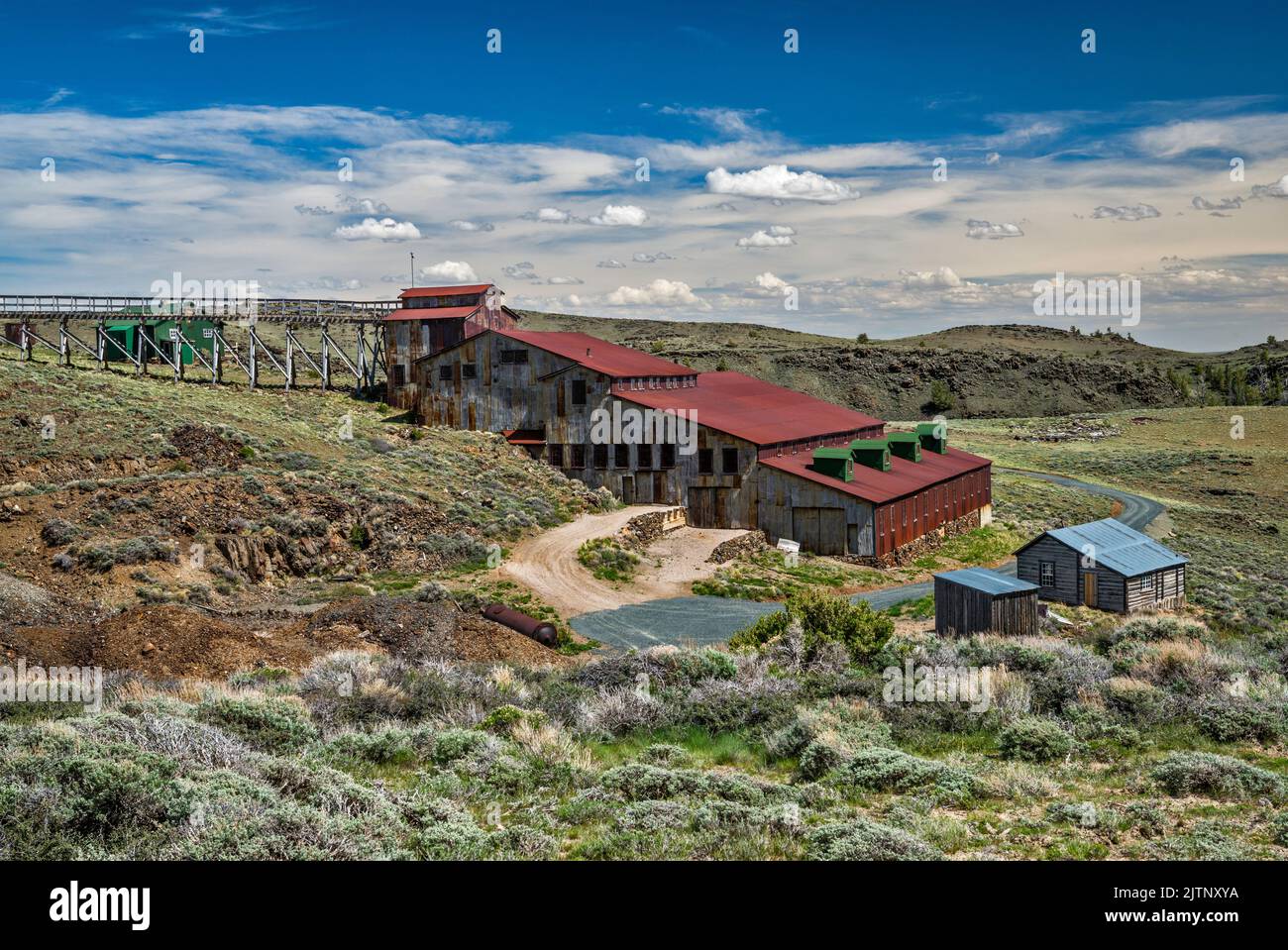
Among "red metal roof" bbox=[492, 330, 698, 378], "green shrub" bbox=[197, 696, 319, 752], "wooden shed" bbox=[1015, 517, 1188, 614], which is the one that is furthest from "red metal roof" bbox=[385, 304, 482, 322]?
"green shrub" bbox=[197, 696, 319, 752]

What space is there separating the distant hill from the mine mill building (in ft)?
207

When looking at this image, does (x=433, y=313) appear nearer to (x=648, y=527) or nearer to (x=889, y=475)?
(x=648, y=527)

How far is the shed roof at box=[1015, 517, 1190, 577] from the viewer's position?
→ 106 feet

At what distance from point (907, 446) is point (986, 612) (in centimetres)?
2673

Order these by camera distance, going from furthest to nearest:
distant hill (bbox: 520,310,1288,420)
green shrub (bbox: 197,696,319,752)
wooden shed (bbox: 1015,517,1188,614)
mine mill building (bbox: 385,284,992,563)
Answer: distant hill (bbox: 520,310,1288,420), mine mill building (bbox: 385,284,992,563), wooden shed (bbox: 1015,517,1188,614), green shrub (bbox: 197,696,319,752)

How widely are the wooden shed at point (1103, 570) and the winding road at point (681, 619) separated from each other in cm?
404

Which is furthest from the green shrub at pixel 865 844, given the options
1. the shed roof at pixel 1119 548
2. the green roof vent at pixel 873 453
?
the green roof vent at pixel 873 453

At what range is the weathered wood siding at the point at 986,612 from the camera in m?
24.8

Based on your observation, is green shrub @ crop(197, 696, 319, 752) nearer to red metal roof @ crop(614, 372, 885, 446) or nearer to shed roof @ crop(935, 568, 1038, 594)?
shed roof @ crop(935, 568, 1038, 594)

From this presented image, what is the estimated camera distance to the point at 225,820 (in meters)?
9.91

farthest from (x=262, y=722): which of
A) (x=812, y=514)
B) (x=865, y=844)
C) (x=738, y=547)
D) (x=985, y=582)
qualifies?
(x=812, y=514)

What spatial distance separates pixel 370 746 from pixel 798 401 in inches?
1796
